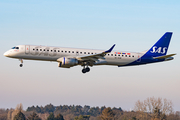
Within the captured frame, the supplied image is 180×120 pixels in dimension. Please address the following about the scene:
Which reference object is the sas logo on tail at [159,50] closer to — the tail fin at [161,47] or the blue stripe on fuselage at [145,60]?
the tail fin at [161,47]

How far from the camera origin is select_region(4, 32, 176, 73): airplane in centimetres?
5581

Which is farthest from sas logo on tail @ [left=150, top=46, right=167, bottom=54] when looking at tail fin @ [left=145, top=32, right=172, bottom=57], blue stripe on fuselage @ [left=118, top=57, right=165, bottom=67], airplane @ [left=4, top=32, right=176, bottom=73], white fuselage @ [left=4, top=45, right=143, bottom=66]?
white fuselage @ [left=4, top=45, right=143, bottom=66]

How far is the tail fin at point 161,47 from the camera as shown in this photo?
211ft

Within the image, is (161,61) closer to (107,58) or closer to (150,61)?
(150,61)

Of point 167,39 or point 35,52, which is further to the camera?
point 167,39

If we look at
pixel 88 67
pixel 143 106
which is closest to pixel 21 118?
pixel 143 106

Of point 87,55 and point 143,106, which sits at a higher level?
point 87,55

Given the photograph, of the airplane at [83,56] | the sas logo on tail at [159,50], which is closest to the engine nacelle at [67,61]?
the airplane at [83,56]

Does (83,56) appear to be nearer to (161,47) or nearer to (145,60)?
(145,60)

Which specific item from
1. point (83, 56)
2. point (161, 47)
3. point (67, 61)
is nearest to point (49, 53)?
point (67, 61)

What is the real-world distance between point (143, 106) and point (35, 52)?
49.1 metres

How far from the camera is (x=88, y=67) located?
6066 centimetres

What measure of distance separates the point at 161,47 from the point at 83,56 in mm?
19235

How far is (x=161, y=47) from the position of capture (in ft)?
216
